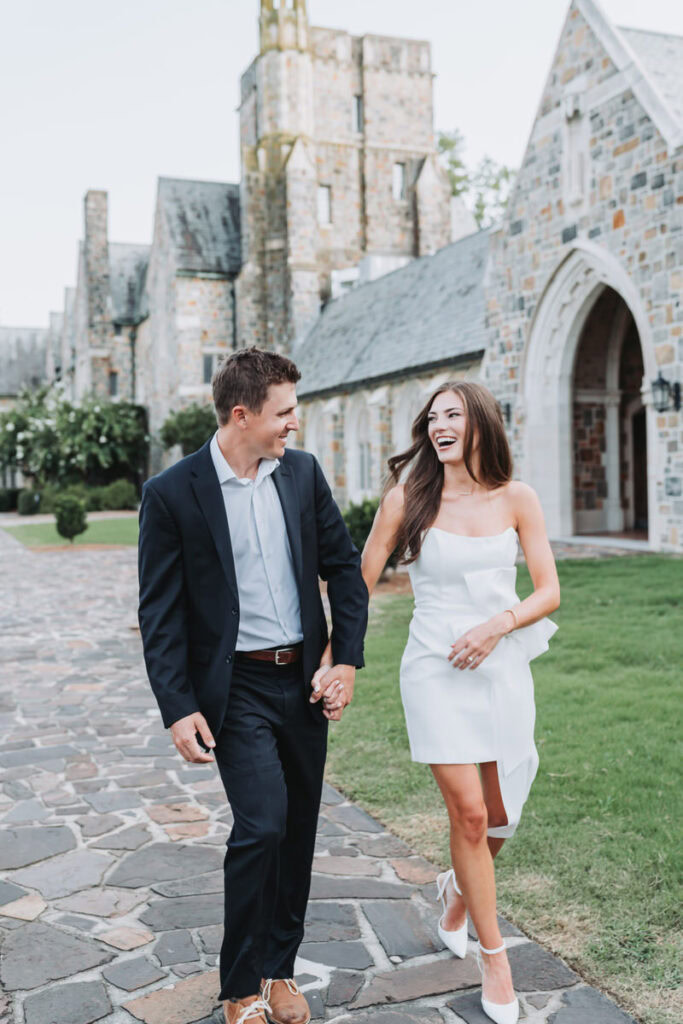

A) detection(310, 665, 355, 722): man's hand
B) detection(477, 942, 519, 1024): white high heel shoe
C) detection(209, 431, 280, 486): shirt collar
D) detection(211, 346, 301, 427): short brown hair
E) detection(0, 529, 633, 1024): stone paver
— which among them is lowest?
detection(0, 529, 633, 1024): stone paver

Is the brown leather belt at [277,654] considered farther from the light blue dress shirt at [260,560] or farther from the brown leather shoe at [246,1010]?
the brown leather shoe at [246,1010]

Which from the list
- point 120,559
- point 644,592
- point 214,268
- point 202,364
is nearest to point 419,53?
point 214,268

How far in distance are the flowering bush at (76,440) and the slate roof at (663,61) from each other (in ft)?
89.7

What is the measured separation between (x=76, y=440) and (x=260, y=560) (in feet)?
122

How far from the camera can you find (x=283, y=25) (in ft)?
115

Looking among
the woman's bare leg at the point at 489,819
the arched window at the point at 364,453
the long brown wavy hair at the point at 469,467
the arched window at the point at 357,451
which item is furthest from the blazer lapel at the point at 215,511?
the arched window at the point at 357,451

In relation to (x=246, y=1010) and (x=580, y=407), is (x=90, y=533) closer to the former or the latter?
(x=580, y=407)

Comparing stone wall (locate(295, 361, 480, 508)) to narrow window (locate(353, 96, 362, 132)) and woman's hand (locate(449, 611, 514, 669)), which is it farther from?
woman's hand (locate(449, 611, 514, 669))

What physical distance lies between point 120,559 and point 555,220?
34.7ft

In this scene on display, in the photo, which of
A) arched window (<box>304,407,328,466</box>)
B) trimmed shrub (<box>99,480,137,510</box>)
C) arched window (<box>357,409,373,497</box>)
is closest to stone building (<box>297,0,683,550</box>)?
arched window (<box>357,409,373,497</box>)

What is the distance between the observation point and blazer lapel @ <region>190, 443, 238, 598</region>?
2.96m

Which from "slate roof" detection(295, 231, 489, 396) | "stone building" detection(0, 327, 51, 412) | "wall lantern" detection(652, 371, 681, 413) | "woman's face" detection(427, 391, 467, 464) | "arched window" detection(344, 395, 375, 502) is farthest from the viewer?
"stone building" detection(0, 327, 51, 412)

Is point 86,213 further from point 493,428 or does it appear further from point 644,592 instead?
point 493,428

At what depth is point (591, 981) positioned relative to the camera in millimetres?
3258
